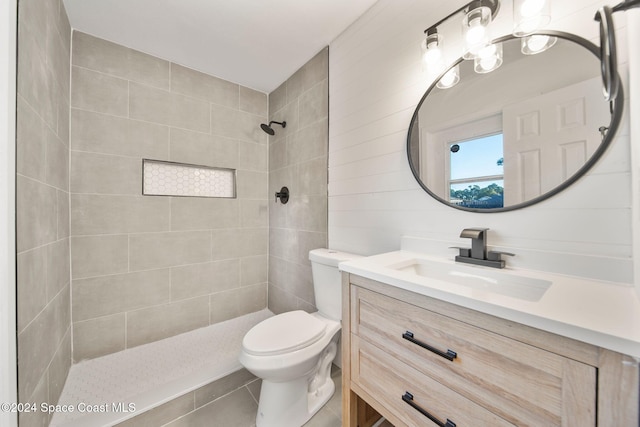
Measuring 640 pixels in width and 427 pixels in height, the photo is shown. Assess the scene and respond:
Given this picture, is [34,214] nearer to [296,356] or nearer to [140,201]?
[140,201]

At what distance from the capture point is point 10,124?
0.77 m

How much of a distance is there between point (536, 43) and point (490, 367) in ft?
3.71

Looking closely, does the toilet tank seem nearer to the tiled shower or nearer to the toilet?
the toilet

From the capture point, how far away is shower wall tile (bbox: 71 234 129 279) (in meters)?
1.53

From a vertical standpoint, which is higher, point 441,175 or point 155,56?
point 155,56

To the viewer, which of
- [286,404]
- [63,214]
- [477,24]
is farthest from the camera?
[63,214]

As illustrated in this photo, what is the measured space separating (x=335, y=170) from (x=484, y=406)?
1.35m

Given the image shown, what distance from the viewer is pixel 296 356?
1089 millimetres

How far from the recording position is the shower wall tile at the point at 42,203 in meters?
0.86

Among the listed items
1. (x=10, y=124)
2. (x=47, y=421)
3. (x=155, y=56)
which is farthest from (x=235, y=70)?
(x=47, y=421)

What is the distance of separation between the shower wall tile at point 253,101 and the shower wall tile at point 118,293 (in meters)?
1.62

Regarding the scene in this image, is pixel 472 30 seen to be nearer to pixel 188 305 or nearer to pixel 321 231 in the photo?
pixel 321 231

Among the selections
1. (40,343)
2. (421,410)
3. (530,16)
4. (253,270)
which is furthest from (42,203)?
(530,16)

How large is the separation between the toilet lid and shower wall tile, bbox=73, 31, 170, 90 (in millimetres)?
1973
